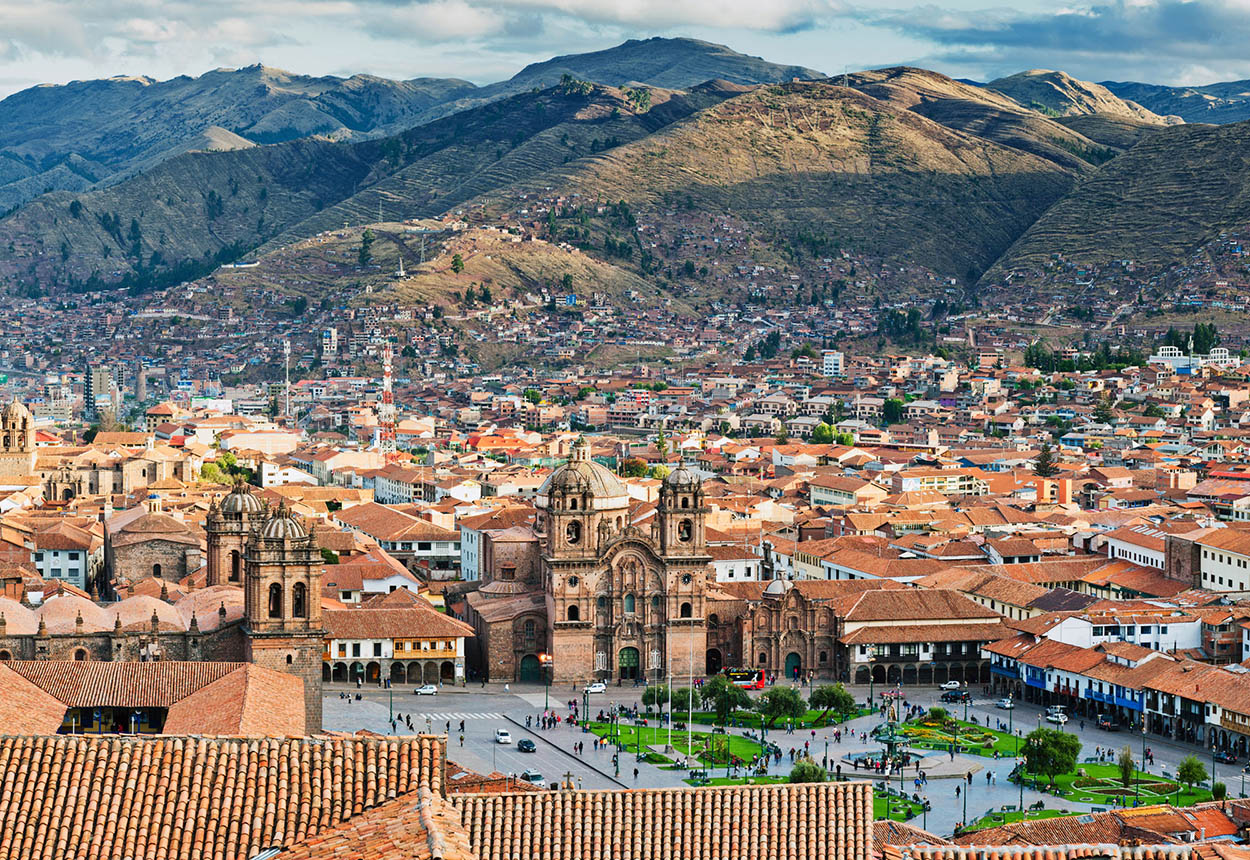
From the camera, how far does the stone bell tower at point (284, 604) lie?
170ft

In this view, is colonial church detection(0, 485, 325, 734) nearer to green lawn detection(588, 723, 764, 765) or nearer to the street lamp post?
green lawn detection(588, 723, 764, 765)

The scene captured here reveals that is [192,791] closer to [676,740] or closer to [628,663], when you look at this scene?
[676,740]

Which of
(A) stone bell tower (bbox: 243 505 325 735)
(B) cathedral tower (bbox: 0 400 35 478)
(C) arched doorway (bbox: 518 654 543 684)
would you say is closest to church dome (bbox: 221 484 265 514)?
(A) stone bell tower (bbox: 243 505 325 735)

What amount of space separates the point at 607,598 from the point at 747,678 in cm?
550

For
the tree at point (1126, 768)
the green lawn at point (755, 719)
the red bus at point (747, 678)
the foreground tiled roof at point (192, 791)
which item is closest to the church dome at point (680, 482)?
the red bus at point (747, 678)

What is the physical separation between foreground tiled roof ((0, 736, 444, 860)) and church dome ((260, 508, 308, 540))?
104 ft

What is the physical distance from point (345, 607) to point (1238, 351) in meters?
131

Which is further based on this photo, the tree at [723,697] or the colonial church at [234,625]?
the tree at [723,697]

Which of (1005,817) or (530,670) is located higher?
(1005,817)

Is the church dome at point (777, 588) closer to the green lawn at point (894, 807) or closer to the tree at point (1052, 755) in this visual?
the tree at point (1052, 755)

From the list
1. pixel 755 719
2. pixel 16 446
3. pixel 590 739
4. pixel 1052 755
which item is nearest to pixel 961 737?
pixel 755 719

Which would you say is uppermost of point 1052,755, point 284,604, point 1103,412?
point 284,604

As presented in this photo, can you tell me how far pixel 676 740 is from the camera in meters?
61.0

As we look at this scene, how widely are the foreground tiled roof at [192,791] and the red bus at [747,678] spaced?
5063 cm
